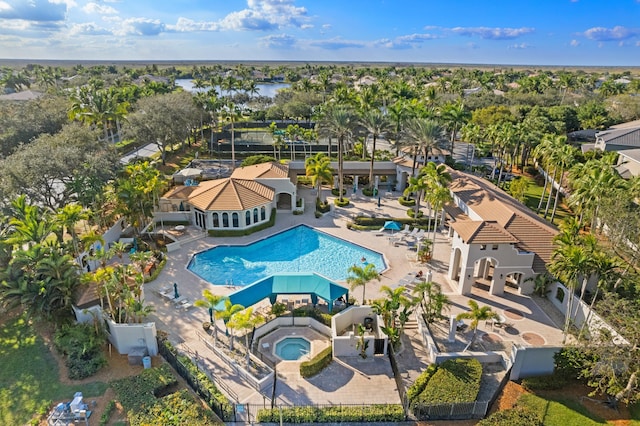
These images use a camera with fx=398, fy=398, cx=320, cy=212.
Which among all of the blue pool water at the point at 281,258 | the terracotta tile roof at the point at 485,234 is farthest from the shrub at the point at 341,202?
the terracotta tile roof at the point at 485,234

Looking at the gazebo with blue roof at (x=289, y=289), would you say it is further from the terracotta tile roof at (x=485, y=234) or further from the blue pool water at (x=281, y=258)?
the terracotta tile roof at (x=485, y=234)

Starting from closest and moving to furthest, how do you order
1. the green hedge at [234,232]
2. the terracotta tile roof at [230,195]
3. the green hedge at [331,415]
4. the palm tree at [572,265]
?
the green hedge at [331,415]
the palm tree at [572,265]
the terracotta tile roof at [230,195]
the green hedge at [234,232]

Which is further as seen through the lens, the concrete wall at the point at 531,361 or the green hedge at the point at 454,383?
the concrete wall at the point at 531,361

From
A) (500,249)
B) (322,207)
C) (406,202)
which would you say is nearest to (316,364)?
(500,249)

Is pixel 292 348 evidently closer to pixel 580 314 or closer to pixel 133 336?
pixel 133 336

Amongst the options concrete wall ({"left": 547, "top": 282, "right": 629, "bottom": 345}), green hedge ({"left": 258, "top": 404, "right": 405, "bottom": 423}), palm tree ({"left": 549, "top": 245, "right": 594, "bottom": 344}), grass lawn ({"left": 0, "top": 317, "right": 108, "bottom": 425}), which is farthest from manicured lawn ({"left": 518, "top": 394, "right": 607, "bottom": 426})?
grass lawn ({"left": 0, "top": 317, "right": 108, "bottom": 425})

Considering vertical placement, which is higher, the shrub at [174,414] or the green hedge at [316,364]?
the green hedge at [316,364]

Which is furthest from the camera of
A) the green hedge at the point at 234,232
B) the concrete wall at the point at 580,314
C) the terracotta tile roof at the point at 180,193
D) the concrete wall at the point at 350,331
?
the terracotta tile roof at the point at 180,193

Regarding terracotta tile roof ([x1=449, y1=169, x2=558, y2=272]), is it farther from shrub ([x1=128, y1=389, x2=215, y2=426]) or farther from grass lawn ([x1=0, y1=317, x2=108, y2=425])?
grass lawn ([x1=0, y1=317, x2=108, y2=425])
